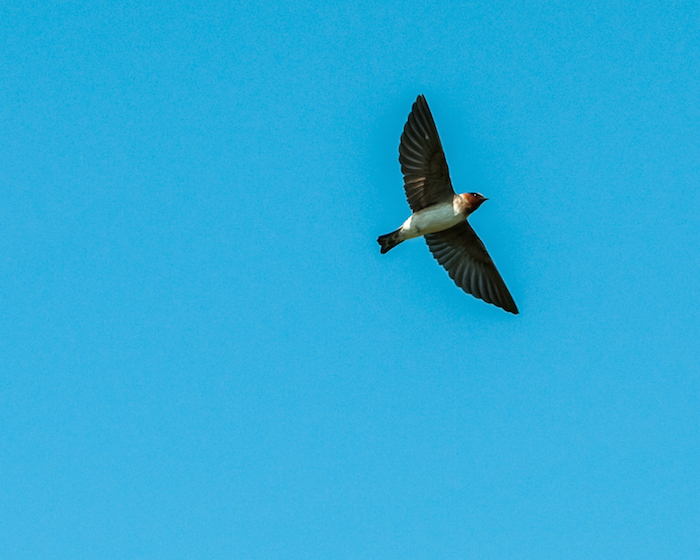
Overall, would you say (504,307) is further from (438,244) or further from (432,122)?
(432,122)

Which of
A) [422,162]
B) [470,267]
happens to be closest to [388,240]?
[422,162]

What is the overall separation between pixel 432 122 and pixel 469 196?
1.10m

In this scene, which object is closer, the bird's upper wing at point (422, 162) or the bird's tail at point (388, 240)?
the bird's upper wing at point (422, 162)

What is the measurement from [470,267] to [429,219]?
1146mm

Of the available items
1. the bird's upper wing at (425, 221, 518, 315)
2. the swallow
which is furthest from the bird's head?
the bird's upper wing at (425, 221, 518, 315)

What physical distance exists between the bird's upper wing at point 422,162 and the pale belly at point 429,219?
86 millimetres

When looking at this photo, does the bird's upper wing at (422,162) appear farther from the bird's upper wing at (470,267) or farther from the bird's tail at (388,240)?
the bird's upper wing at (470,267)

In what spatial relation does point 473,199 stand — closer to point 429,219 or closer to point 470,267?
point 429,219

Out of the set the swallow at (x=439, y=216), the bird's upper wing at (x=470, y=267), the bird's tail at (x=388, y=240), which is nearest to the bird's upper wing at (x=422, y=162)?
the swallow at (x=439, y=216)

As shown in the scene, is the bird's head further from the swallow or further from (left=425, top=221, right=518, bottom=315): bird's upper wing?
(left=425, top=221, right=518, bottom=315): bird's upper wing

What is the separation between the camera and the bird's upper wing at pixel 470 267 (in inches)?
513

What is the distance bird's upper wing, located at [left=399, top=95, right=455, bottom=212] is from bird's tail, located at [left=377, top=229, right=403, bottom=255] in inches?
15.9

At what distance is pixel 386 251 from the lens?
12289mm

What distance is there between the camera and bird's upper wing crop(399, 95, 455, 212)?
1195 cm
